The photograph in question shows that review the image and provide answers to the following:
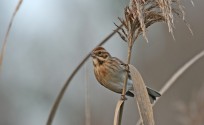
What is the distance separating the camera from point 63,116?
703 cm

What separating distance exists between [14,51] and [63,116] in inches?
79.3

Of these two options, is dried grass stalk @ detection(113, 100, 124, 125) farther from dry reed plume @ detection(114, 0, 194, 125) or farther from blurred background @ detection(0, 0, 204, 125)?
blurred background @ detection(0, 0, 204, 125)

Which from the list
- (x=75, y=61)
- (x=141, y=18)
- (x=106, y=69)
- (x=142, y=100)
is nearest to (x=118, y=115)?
(x=142, y=100)

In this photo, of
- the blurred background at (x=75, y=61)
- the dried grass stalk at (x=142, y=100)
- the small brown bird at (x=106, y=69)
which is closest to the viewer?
the dried grass stalk at (x=142, y=100)

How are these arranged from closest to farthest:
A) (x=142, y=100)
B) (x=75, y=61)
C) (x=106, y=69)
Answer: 1. (x=142, y=100)
2. (x=106, y=69)
3. (x=75, y=61)

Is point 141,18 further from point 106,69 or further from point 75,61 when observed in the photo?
point 75,61

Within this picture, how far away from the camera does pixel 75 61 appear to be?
8070 millimetres

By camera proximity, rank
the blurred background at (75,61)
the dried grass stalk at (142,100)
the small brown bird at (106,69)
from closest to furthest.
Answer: the dried grass stalk at (142,100)
the small brown bird at (106,69)
the blurred background at (75,61)

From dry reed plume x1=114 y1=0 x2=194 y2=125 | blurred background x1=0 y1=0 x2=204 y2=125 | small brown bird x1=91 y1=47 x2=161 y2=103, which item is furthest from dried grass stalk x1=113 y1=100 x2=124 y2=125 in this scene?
blurred background x1=0 y1=0 x2=204 y2=125

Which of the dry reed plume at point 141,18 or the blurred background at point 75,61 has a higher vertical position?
the dry reed plume at point 141,18

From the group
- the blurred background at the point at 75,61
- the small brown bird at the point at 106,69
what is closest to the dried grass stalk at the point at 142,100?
the small brown bird at the point at 106,69

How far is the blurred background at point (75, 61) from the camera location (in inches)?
274

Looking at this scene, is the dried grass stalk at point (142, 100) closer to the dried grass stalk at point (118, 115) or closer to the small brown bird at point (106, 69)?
the dried grass stalk at point (118, 115)

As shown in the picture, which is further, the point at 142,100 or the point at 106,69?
the point at 106,69
